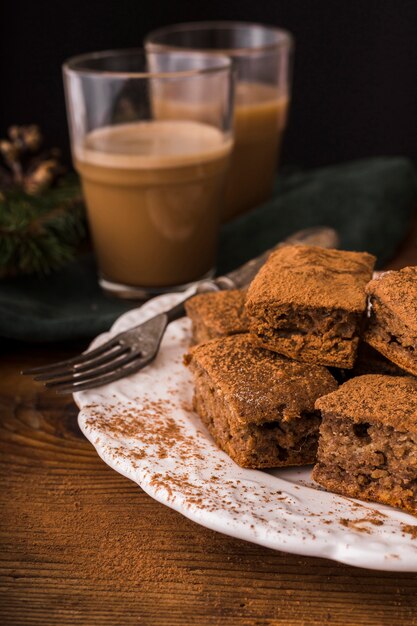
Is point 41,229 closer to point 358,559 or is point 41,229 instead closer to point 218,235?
point 218,235

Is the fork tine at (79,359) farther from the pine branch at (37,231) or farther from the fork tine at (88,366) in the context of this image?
the pine branch at (37,231)

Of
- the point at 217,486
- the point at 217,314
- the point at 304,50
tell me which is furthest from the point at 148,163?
the point at 304,50

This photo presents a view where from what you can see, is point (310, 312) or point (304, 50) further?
point (304, 50)

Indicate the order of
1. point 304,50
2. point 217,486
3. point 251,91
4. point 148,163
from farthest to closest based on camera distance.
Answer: point 304,50 < point 251,91 < point 148,163 < point 217,486

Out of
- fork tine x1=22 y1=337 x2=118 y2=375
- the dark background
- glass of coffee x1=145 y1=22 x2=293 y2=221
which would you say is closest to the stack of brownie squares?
fork tine x1=22 y1=337 x2=118 y2=375

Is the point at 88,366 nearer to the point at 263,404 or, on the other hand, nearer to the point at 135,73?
the point at 263,404

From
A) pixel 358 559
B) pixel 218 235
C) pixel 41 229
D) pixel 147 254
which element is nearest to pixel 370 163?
pixel 218 235

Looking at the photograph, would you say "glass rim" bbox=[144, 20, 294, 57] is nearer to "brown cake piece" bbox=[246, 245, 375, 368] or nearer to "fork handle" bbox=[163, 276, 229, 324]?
"fork handle" bbox=[163, 276, 229, 324]
